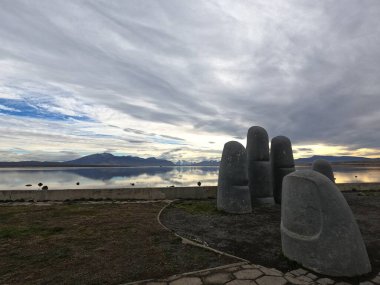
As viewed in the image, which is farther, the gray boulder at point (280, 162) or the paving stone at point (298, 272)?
the gray boulder at point (280, 162)

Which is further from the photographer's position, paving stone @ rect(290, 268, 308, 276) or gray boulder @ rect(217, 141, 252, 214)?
gray boulder @ rect(217, 141, 252, 214)

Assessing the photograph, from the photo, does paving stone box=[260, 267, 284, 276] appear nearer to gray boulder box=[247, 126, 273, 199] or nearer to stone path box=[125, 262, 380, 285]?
stone path box=[125, 262, 380, 285]

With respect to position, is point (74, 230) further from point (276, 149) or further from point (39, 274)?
point (276, 149)

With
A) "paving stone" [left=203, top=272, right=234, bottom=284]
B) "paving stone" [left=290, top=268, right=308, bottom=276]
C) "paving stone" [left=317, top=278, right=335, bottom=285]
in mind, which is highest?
"paving stone" [left=203, top=272, right=234, bottom=284]

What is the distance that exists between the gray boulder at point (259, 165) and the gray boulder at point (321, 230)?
684 centimetres

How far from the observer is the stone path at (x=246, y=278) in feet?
13.4

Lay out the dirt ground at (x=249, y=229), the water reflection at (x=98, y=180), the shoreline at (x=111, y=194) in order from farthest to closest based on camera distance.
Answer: the water reflection at (x=98, y=180) → the shoreline at (x=111, y=194) → the dirt ground at (x=249, y=229)

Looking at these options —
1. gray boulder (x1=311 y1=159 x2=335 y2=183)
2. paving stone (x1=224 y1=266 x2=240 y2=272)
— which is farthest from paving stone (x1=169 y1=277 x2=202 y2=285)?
gray boulder (x1=311 y1=159 x2=335 y2=183)

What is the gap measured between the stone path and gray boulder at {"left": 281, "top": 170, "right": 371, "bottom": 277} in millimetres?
267

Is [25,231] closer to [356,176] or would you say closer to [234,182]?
[234,182]

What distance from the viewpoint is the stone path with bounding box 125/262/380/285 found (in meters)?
4.09

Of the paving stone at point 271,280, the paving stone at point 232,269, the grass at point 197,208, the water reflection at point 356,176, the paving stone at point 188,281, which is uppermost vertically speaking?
the water reflection at point 356,176

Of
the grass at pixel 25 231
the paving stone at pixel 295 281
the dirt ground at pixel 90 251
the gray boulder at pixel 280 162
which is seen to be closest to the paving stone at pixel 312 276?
the paving stone at pixel 295 281

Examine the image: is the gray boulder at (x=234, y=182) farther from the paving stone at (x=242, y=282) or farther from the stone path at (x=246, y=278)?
the paving stone at (x=242, y=282)
